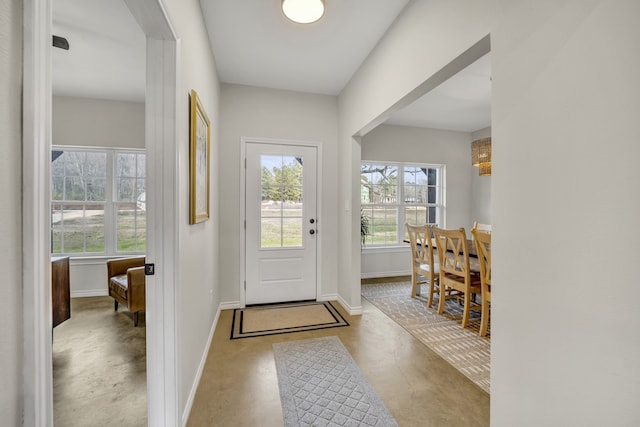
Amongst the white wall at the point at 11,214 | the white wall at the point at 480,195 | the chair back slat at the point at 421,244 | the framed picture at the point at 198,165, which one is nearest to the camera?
the white wall at the point at 11,214

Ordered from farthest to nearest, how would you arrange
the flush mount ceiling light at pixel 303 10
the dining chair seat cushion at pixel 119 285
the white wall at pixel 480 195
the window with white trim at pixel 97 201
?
the white wall at pixel 480 195 < the window with white trim at pixel 97 201 < the dining chair seat cushion at pixel 119 285 < the flush mount ceiling light at pixel 303 10

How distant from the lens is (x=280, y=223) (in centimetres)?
341

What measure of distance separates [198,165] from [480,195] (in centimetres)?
474

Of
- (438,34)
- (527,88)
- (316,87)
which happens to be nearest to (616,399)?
(527,88)

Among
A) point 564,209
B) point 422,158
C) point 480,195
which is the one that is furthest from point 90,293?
point 480,195

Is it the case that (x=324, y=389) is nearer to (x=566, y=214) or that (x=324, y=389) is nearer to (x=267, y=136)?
(x=566, y=214)

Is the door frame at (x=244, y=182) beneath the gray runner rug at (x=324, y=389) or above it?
above

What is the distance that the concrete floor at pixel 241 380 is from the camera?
1.62 m

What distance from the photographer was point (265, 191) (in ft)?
11.0

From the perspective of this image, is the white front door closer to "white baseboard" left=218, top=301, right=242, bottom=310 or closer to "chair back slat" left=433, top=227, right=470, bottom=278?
"white baseboard" left=218, top=301, right=242, bottom=310

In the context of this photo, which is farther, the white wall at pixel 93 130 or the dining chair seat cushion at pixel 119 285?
the white wall at pixel 93 130

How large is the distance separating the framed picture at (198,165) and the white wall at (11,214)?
1.22 metres

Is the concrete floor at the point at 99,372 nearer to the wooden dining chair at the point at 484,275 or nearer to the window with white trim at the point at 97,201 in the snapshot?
the window with white trim at the point at 97,201

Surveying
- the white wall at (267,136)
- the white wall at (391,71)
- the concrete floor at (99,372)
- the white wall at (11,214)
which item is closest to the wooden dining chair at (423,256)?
the white wall at (391,71)
